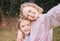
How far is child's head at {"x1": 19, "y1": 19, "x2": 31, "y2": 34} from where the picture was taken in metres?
1.80

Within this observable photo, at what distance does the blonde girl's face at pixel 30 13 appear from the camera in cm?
169

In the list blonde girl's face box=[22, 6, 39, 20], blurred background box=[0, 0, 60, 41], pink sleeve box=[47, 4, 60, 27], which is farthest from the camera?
blurred background box=[0, 0, 60, 41]

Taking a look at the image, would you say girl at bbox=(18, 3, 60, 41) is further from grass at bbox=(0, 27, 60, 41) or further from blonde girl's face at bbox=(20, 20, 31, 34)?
grass at bbox=(0, 27, 60, 41)

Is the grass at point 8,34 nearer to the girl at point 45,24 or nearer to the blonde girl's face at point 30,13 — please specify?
the blonde girl's face at point 30,13

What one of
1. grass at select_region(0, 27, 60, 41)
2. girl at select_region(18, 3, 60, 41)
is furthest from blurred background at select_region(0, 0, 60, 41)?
girl at select_region(18, 3, 60, 41)

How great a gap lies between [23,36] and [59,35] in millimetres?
6903

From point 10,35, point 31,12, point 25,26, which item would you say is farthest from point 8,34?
point 31,12

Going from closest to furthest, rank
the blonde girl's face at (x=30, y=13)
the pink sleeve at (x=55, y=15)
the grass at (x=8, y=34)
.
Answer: the pink sleeve at (x=55, y=15)
the blonde girl's face at (x=30, y=13)
the grass at (x=8, y=34)

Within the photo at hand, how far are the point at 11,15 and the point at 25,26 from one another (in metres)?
9.34

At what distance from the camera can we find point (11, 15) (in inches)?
439

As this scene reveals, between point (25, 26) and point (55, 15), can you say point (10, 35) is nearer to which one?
point (25, 26)

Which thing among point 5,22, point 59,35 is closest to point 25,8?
point 59,35

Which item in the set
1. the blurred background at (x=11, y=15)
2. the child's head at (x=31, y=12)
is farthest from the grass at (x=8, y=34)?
the child's head at (x=31, y=12)

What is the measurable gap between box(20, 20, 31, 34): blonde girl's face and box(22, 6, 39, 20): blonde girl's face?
0.08 meters
